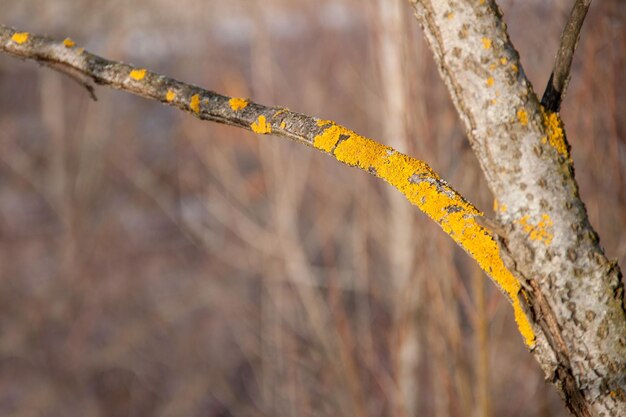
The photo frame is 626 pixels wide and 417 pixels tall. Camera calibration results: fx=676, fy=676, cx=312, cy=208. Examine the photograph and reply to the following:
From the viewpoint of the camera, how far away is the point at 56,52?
4.64ft

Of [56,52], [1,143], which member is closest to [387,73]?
[56,52]

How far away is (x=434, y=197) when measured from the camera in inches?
43.9

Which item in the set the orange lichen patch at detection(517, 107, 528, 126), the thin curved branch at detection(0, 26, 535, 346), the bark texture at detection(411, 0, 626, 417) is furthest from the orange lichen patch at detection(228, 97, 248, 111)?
the orange lichen patch at detection(517, 107, 528, 126)

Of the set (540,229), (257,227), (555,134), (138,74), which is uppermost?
(257,227)

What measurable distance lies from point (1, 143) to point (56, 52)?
8082 mm

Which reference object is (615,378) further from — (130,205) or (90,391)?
(130,205)

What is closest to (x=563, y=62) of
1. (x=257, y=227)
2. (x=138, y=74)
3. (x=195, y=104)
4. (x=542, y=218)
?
(x=542, y=218)

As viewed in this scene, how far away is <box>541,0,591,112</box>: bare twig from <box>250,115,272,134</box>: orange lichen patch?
0.47 metres

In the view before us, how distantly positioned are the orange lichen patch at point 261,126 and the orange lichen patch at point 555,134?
1.52ft

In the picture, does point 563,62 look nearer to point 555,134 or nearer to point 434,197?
point 555,134

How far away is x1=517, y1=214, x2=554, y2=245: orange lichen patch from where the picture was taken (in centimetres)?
105

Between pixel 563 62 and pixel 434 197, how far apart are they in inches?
12.0

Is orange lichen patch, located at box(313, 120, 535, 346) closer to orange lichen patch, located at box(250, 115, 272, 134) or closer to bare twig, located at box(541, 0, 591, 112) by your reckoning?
orange lichen patch, located at box(250, 115, 272, 134)

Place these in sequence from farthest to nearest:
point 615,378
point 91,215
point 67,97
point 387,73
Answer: point 67,97
point 91,215
point 387,73
point 615,378
